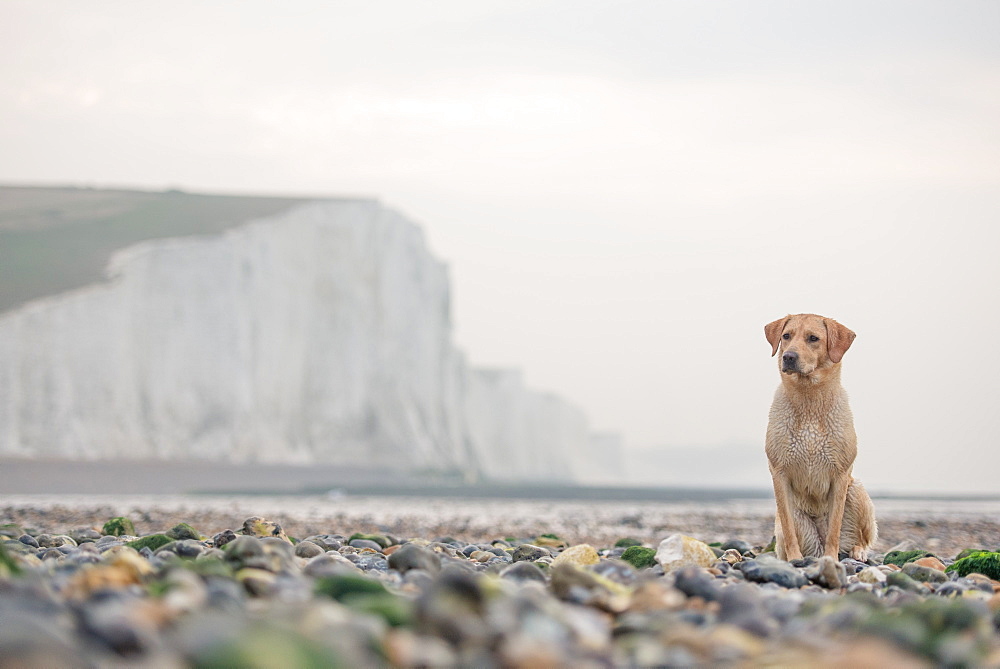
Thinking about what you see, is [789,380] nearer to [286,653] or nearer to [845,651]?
[845,651]

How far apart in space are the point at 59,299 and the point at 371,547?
3322 centimetres

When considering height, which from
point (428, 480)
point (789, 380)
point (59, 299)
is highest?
point (59, 299)

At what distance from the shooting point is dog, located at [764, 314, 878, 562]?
5.87m

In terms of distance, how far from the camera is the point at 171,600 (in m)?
3.26

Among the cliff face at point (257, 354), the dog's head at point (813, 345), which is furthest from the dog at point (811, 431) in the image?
the cliff face at point (257, 354)

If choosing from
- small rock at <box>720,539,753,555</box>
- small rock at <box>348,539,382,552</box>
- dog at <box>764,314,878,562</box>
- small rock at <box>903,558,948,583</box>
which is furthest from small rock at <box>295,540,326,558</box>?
small rock at <box>720,539,753,555</box>

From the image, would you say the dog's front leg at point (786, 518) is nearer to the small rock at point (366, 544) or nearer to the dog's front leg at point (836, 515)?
the dog's front leg at point (836, 515)

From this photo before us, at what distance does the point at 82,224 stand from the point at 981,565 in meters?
46.2

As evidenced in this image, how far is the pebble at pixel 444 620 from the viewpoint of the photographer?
2674mm

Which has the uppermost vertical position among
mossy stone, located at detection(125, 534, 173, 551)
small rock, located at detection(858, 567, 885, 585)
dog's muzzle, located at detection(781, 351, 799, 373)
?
dog's muzzle, located at detection(781, 351, 799, 373)

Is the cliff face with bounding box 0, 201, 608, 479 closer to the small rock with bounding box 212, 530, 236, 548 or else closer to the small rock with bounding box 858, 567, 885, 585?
the small rock with bounding box 212, 530, 236, 548

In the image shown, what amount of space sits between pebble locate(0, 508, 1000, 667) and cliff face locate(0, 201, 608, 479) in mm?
34033

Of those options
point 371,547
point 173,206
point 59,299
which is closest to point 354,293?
point 173,206

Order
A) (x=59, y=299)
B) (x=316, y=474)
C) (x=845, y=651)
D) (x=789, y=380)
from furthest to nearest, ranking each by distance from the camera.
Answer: (x=316, y=474) → (x=59, y=299) → (x=789, y=380) → (x=845, y=651)
